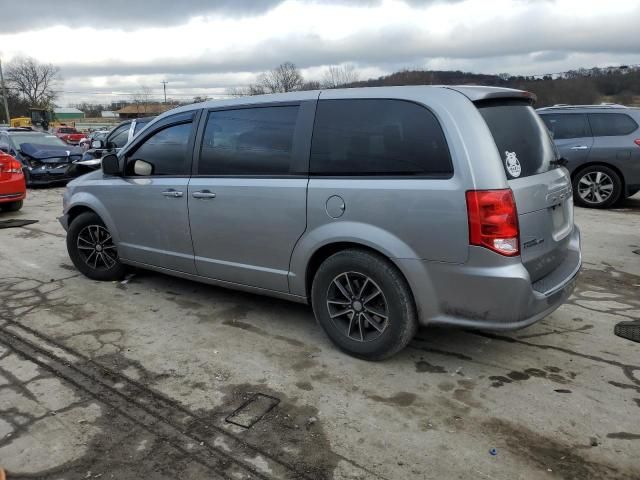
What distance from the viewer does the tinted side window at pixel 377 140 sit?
329 centimetres

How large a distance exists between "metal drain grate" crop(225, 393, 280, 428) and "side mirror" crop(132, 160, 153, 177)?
2.47 metres

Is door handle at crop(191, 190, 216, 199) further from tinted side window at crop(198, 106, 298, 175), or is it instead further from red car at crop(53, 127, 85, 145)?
red car at crop(53, 127, 85, 145)

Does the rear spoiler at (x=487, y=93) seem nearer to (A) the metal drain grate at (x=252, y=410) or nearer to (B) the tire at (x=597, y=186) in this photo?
(A) the metal drain grate at (x=252, y=410)

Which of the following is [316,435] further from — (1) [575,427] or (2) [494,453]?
(1) [575,427]

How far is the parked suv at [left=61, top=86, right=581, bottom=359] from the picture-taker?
3160 mm

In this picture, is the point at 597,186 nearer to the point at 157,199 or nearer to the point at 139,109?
the point at 157,199

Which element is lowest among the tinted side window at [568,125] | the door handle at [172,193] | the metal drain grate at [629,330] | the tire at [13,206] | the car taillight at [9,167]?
the metal drain grate at [629,330]

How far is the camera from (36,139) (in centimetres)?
1460

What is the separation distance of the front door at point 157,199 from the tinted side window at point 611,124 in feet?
26.4

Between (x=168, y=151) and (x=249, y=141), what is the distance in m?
0.98

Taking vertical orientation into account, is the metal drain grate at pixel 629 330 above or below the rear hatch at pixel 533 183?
below

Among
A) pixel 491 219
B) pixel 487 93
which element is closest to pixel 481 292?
pixel 491 219

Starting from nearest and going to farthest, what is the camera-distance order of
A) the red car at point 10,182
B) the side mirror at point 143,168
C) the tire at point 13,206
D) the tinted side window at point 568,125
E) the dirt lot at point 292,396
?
1. the dirt lot at point 292,396
2. the side mirror at point 143,168
3. the red car at point 10,182
4. the tinted side window at point 568,125
5. the tire at point 13,206

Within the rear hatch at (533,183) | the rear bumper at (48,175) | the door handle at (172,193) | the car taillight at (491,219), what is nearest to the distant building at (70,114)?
the rear bumper at (48,175)
